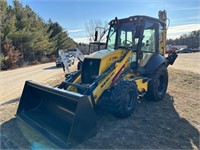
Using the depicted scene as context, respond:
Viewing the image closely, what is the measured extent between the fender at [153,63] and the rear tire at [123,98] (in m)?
1.27

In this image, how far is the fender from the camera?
611 centimetres

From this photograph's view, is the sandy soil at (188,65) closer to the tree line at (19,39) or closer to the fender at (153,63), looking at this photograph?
the fender at (153,63)

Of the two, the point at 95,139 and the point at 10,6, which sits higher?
the point at 10,6

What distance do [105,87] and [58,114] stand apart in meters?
1.22

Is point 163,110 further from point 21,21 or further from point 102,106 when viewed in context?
point 21,21

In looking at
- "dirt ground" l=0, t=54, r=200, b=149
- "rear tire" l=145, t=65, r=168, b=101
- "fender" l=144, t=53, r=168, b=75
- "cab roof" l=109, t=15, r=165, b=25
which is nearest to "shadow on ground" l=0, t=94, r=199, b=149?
"dirt ground" l=0, t=54, r=200, b=149

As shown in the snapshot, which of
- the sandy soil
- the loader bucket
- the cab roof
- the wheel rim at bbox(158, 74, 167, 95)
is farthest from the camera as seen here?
the sandy soil

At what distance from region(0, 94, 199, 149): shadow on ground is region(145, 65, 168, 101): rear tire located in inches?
32.5

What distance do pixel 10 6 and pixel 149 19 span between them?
25.3 m

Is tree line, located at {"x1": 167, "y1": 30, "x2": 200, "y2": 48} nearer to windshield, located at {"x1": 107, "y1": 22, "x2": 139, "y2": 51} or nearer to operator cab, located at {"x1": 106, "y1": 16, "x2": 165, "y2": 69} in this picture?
operator cab, located at {"x1": 106, "y1": 16, "x2": 165, "y2": 69}

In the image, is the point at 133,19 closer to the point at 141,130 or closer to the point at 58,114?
the point at 141,130

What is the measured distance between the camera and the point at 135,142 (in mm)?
→ 3855

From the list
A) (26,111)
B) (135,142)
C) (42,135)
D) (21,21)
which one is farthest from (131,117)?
(21,21)

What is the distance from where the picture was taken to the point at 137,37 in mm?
5652
